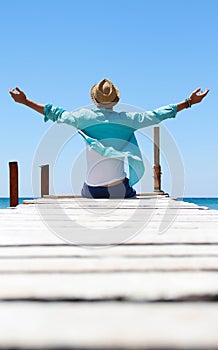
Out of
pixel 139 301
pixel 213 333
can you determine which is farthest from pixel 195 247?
pixel 213 333

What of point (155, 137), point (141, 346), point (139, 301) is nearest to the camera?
Result: point (141, 346)

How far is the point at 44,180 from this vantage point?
8.55 metres

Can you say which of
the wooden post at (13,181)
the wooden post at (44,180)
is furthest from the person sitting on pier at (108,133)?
the wooden post at (44,180)

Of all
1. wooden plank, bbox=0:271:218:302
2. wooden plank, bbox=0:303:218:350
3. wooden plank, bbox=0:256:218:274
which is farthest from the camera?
wooden plank, bbox=0:256:218:274

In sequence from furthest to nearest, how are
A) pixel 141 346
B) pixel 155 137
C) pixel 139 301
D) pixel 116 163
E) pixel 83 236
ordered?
pixel 155 137 < pixel 116 163 < pixel 83 236 < pixel 139 301 < pixel 141 346

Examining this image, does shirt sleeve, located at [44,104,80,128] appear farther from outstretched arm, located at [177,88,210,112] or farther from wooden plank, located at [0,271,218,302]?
wooden plank, located at [0,271,218,302]

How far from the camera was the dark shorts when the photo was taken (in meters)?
4.99

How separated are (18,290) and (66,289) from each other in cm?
10

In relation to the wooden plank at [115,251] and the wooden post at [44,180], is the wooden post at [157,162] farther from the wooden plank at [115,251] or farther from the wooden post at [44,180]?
the wooden plank at [115,251]

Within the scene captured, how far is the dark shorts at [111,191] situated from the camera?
499 centimetres

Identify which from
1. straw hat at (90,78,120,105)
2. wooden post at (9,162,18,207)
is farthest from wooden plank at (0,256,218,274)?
wooden post at (9,162,18,207)

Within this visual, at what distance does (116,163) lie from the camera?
4.98m

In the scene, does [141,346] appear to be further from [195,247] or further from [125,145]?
[125,145]

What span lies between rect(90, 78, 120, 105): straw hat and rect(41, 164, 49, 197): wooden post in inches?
134
